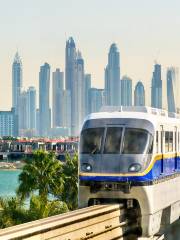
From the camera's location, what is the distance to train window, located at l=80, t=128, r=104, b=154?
2111 centimetres

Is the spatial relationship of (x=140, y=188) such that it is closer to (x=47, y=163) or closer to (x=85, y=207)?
(x=85, y=207)

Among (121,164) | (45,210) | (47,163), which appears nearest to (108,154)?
(121,164)

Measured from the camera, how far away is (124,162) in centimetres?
2072

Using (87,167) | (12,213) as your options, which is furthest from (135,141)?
(12,213)

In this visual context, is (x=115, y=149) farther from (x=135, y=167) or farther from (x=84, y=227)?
(x=84, y=227)

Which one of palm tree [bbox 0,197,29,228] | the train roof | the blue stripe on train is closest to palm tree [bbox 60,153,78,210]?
palm tree [bbox 0,197,29,228]

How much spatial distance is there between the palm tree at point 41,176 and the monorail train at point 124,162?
60.7ft

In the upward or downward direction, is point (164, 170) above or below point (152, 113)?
below

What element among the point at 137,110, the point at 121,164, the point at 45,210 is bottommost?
the point at 45,210

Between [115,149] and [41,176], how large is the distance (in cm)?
2100

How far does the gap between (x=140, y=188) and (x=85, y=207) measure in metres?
1.52

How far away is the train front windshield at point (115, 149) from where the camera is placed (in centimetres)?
2072

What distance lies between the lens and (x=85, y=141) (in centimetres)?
2131

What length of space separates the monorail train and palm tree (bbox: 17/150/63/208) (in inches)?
729
